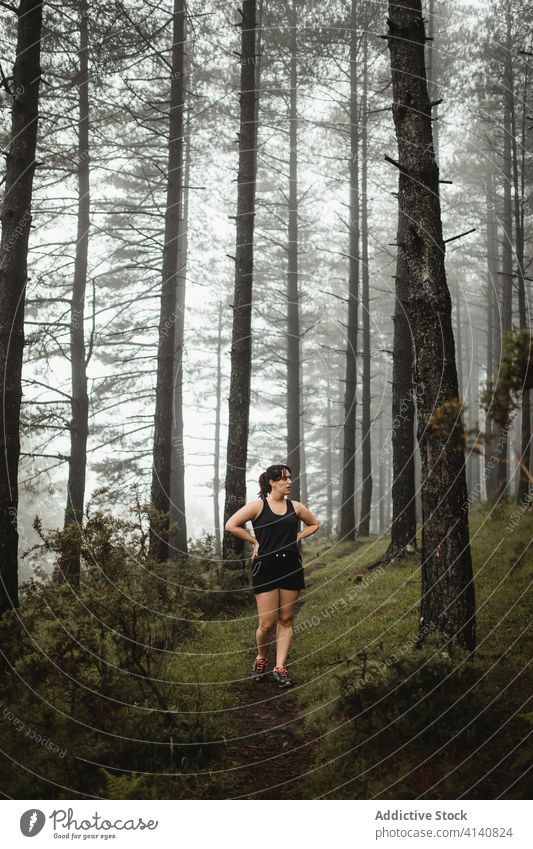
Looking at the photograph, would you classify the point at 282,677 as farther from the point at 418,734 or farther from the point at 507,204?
the point at 507,204

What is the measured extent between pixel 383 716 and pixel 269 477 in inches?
114

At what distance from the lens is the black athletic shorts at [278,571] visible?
6602 millimetres

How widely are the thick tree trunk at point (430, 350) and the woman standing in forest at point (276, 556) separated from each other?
1.52 metres

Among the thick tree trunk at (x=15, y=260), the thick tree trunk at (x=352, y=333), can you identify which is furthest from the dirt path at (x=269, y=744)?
the thick tree trunk at (x=352, y=333)

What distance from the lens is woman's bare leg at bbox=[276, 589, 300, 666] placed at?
21.7ft

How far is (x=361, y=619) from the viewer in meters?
8.20

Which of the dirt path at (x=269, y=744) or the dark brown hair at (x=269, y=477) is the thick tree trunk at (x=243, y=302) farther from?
the dirt path at (x=269, y=744)

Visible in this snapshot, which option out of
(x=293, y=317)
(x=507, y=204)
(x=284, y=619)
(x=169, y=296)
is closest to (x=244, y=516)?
(x=284, y=619)

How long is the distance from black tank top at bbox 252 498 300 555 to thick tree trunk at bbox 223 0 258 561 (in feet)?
17.7

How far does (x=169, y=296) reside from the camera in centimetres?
1437

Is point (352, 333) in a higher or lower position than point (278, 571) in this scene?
higher

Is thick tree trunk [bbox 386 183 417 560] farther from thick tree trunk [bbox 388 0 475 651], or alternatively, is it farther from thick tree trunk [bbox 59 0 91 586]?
thick tree trunk [bbox 59 0 91 586]

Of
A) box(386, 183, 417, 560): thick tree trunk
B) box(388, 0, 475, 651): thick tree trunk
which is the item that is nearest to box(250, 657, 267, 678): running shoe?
box(388, 0, 475, 651): thick tree trunk
